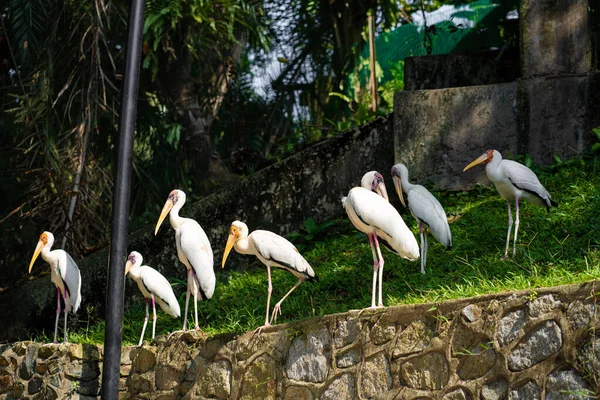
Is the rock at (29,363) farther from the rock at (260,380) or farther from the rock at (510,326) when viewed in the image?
the rock at (510,326)

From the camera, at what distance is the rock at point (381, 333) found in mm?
6016

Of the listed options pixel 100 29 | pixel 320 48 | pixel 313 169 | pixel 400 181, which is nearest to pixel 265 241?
pixel 400 181

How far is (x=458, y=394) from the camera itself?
18.3ft

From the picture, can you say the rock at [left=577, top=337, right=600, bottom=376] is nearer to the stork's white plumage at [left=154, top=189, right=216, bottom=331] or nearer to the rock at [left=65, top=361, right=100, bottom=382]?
the stork's white plumage at [left=154, top=189, right=216, bottom=331]

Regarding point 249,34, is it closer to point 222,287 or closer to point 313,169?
point 313,169

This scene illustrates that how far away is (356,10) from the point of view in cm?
1266

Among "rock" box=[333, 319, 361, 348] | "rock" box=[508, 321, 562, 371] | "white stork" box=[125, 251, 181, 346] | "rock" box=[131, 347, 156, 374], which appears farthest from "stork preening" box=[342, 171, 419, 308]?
"rock" box=[131, 347, 156, 374]

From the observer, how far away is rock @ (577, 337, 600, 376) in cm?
497

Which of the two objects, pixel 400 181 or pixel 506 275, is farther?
pixel 400 181

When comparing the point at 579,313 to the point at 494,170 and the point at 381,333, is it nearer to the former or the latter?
the point at 381,333

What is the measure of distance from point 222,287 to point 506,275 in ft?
11.4

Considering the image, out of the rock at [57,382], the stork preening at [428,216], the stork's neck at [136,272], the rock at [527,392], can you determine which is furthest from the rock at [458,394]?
the rock at [57,382]

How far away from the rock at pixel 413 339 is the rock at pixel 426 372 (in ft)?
0.21

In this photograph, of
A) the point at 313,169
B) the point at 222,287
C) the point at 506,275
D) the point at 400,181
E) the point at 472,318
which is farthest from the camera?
the point at 313,169
